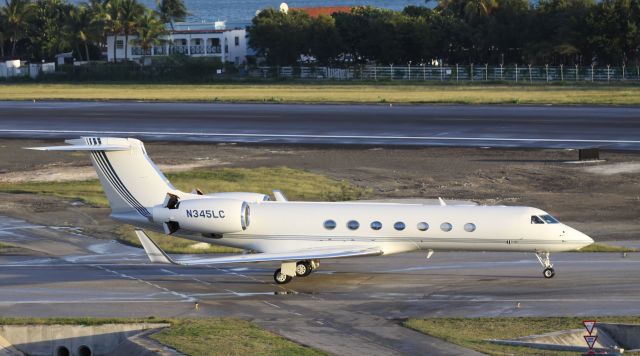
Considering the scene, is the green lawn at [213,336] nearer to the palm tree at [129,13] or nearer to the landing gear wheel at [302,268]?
the landing gear wheel at [302,268]

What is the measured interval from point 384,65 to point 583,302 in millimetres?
94468

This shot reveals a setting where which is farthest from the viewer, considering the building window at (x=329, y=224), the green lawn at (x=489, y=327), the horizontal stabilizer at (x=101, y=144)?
the horizontal stabilizer at (x=101, y=144)

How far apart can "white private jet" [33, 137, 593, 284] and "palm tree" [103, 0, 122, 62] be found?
341 ft

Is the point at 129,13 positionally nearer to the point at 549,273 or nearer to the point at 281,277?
the point at 281,277

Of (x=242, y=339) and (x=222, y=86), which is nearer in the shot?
(x=242, y=339)

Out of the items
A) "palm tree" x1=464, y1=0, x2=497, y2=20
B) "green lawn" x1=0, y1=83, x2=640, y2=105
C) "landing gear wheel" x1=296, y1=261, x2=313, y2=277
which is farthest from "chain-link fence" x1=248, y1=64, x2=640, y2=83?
Answer: "landing gear wheel" x1=296, y1=261, x2=313, y2=277

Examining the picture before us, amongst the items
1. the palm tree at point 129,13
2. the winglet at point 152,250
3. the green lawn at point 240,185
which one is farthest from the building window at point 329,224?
the palm tree at point 129,13

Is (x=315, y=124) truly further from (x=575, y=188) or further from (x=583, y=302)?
(x=583, y=302)

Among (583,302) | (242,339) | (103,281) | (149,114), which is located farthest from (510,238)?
(149,114)

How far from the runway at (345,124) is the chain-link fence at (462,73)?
79.8ft

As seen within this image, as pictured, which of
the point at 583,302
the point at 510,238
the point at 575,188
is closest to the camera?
the point at 583,302

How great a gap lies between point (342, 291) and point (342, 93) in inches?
2569

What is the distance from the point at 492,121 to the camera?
232ft

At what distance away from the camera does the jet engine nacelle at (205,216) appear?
30.3m
